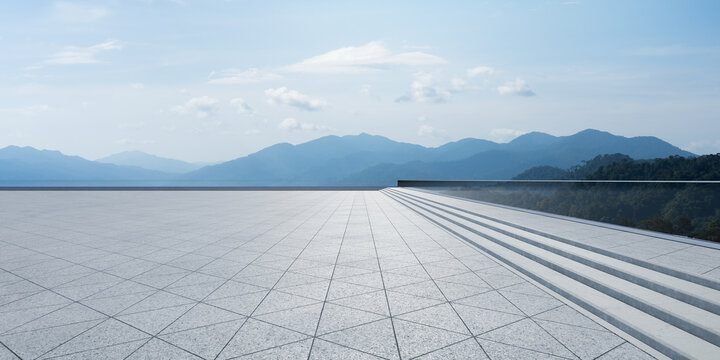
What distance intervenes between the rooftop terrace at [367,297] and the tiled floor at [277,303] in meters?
0.03

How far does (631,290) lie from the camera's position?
5234mm

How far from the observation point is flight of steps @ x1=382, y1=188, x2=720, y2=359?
161 inches

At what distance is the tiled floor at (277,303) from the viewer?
420 cm

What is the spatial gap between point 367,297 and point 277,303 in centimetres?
140

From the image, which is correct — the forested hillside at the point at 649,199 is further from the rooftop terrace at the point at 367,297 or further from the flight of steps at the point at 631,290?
the flight of steps at the point at 631,290

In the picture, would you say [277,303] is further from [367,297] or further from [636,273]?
[636,273]

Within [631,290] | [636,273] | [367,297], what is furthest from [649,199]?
[367,297]

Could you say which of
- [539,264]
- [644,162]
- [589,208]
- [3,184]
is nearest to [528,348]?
[539,264]

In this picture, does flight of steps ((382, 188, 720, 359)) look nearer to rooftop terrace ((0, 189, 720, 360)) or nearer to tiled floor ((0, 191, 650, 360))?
rooftop terrace ((0, 189, 720, 360))

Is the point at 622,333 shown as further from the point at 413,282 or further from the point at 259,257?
the point at 259,257

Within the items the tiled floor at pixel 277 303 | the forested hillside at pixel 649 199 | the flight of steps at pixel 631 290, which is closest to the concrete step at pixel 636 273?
the flight of steps at pixel 631 290

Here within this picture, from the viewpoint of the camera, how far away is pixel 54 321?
4922 millimetres

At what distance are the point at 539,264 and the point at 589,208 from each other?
21.1ft

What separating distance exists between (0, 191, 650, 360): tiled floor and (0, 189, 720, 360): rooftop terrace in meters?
0.03
